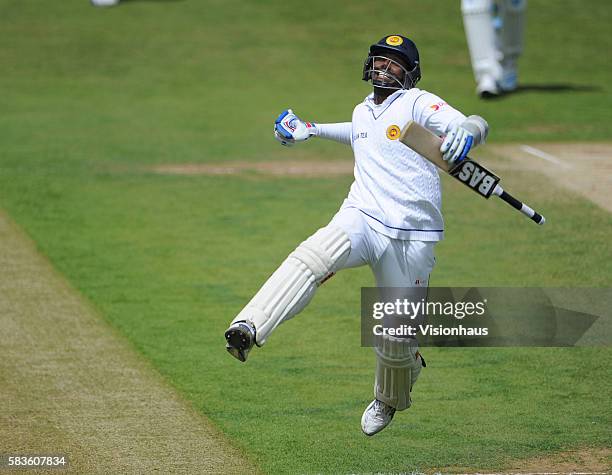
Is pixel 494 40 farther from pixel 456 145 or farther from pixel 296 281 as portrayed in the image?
pixel 296 281

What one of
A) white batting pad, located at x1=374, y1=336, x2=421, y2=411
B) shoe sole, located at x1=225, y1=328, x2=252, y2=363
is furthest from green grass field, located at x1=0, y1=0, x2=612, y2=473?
shoe sole, located at x1=225, y1=328, x2=252, y2=363

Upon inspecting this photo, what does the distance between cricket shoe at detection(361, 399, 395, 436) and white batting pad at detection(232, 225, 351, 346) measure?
44.1 inches

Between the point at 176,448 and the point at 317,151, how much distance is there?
426 inches

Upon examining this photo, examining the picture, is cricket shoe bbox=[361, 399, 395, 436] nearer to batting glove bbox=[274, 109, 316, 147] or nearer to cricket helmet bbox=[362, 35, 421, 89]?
batting glove bbox=[274, 109, 316, 147]

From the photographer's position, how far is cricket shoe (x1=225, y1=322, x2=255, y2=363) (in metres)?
6.24

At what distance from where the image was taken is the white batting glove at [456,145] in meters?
6.39

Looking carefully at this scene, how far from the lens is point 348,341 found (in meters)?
9.72

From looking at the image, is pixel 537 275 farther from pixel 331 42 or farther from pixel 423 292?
pixel 331 42

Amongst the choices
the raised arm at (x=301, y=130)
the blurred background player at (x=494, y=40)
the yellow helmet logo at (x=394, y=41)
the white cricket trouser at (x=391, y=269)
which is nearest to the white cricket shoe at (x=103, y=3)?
the blurred background player at (x=494, y=40)

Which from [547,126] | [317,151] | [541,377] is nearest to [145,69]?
[317,151]

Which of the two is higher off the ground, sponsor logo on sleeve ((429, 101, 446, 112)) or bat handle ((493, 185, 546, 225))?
sponsor logo on sleeve ((429, 101, 446, 112))

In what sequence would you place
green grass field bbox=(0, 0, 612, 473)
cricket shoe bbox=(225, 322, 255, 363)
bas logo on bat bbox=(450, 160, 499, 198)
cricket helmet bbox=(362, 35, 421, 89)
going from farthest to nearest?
green grass field bbox=(0, 0, 612, 473) < cricket helmet bbox=(362, 35, 421, 89) < bas logo on bat bbox=(450, 160, 499, 198) < cricket shoe bbox=(225, 322, 255, 363)

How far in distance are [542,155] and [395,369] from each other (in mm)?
10489

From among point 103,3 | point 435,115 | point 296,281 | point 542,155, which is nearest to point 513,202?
point 435,115
